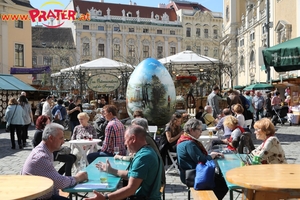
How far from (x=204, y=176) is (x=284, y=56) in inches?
76.3

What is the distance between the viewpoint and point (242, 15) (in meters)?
52.5

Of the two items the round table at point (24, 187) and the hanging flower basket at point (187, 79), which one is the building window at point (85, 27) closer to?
the hanging flower basket at point (187, 79)

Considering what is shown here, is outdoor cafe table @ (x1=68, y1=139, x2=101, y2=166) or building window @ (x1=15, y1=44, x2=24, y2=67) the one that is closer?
outdoor cafe table @ (x1=68, y1=139, x2=101, y2=166)

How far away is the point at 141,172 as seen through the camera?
12.4ft

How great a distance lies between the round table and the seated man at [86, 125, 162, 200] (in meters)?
0.52

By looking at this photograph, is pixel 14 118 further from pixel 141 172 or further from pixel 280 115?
pixel 280 115

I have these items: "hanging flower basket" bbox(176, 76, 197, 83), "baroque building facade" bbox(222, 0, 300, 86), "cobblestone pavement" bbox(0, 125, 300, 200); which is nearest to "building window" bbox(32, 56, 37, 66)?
"baroque building facade" bbox(222, 0, 300, 86)

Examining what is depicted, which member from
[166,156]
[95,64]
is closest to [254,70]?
[95,64]

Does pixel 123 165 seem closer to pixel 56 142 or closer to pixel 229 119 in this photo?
pixel 56 142

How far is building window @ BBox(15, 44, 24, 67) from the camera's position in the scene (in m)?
36.4

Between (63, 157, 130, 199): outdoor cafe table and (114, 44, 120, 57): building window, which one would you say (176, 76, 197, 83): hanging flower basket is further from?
(114, 44, 120, 57): building window

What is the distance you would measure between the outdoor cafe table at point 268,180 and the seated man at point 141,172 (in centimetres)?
75

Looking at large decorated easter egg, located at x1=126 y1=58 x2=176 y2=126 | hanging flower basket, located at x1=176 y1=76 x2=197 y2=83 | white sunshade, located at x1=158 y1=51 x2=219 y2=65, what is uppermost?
white sunshade, located at x1=158 y1=51 x2=219 y2=65

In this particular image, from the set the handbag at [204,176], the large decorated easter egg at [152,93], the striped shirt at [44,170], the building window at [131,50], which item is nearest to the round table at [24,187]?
the striped shirt at [44,170]
